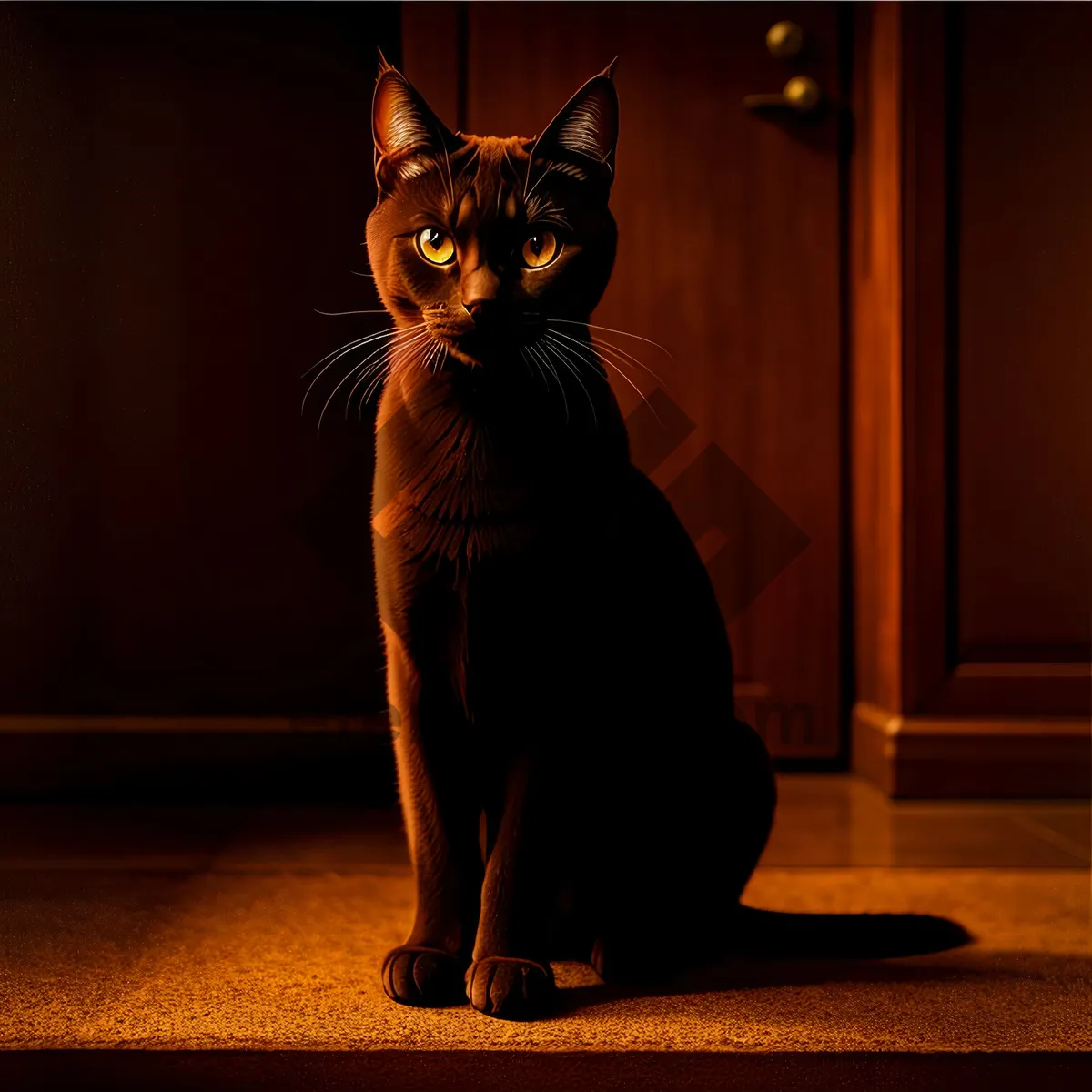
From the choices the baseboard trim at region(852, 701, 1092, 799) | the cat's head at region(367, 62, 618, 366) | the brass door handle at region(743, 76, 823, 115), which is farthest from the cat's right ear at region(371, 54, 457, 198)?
the baseboard trim at region(852, 701, 1092, 799)

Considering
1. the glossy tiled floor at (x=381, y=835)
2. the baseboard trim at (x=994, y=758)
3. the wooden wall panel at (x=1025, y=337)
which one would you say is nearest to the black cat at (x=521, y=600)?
the glossy tiled floor at (x=381, y=835)

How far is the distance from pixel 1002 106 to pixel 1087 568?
73 cm

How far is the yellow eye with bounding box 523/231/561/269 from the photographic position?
852mm

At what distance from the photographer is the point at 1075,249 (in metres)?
1.63

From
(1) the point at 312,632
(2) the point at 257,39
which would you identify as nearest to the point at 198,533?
(1) the point at 312,632

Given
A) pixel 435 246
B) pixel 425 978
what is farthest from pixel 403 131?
pixel 425 978

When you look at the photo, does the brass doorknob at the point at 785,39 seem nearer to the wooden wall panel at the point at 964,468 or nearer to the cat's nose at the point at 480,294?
the wooden wall panel at the point at 964,468

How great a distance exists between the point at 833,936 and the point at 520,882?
0.33 metres

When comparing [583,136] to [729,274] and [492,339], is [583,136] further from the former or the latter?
[729,274]

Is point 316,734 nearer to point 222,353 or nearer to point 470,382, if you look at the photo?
point 222,353

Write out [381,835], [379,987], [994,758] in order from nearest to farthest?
[379,987] < [381,835] < [994,758]

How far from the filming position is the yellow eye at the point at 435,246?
0.85 meters

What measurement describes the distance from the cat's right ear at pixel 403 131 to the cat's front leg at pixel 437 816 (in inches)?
15.6

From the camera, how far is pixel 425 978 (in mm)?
861
